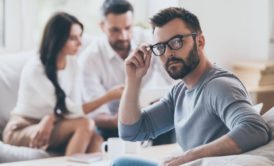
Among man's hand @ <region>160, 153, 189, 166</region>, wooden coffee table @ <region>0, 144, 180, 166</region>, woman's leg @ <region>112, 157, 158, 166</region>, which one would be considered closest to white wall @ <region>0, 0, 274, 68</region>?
wooden coffee table @ <region>0, 144, 180, 166</region>

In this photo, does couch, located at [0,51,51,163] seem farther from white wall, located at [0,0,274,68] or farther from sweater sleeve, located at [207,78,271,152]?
sweater sleeve, located at [207,78,271,152]

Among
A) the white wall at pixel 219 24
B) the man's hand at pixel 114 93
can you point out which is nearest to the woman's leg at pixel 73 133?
the man's hand at pixel 114 93

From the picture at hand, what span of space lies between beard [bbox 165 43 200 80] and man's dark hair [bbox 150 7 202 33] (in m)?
0.07

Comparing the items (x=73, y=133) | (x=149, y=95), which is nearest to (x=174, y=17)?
(x=73, y=133)

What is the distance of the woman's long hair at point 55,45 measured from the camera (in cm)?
261

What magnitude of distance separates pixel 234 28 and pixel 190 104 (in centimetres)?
197

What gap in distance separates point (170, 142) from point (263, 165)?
4.46 feet

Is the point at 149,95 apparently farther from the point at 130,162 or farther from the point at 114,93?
the point at 130,162

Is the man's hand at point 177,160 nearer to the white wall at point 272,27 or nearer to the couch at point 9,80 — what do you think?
the couch at point 9,80

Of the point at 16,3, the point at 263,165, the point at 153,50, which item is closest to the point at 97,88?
the point at 16,3

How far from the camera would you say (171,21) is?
156 centimetres

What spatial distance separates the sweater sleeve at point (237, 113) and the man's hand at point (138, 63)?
341 millimetres

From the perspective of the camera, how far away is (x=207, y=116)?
1.48 m

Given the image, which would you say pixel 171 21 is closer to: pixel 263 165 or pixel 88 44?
pixel 263 165
